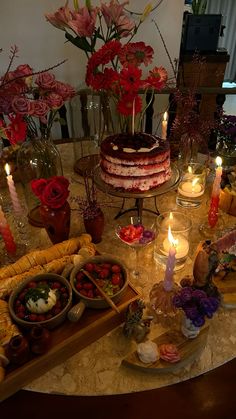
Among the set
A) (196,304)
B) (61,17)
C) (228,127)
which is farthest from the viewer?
(228,127)

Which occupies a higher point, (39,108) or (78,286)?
(39,108)

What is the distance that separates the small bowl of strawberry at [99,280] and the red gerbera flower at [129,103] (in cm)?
52

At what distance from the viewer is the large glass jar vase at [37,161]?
1.24 meters

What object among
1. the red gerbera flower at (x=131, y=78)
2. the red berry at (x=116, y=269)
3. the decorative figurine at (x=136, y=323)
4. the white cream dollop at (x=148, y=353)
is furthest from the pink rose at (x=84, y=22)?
the white cream dollop at (x=148, y=353)

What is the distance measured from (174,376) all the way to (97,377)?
0.18 metres

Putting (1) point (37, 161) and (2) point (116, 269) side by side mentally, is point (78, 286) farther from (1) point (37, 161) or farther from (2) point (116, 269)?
(1) point (37, 161)

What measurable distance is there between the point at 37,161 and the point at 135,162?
429mm

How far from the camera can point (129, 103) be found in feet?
3.62

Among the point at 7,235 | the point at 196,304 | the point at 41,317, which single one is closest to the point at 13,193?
the point at 7,235

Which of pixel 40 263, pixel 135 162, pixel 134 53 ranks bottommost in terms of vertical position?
pixel 40 263

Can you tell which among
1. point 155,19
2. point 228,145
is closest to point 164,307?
point 228,145

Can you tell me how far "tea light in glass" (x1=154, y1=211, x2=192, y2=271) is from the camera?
3.39ft

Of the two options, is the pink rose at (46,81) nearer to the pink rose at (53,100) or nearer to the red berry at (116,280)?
the pink rose at (53,100)

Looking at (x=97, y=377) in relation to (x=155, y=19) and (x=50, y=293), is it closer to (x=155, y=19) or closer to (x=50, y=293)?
(x=50, y=293)
